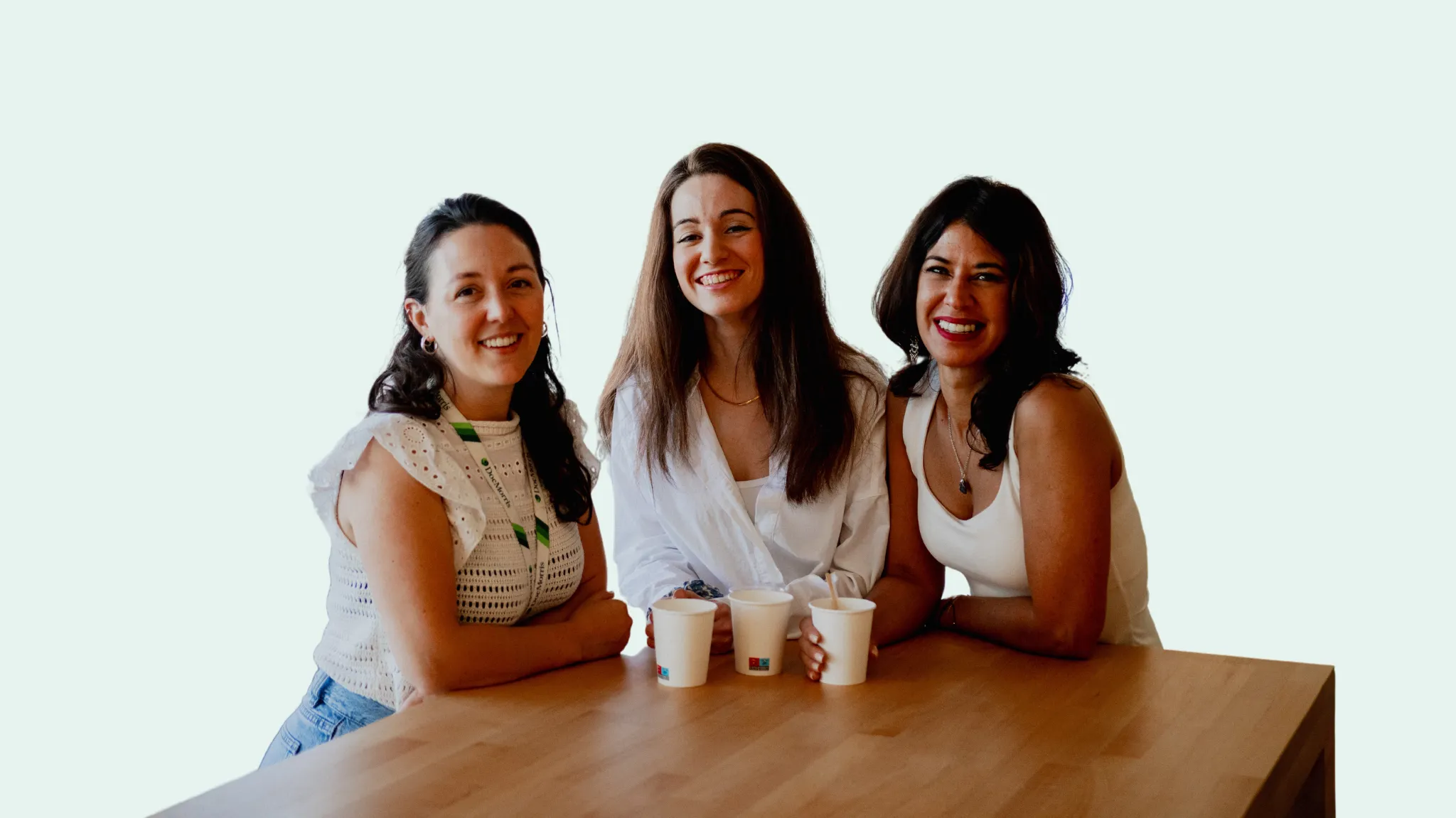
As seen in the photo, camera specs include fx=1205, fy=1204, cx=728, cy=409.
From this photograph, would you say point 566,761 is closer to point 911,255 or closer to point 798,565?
point 798,565

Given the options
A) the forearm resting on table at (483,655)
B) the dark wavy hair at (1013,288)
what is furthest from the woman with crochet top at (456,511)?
the dark wavy hair at (1013,288)

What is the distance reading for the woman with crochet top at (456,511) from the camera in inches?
73.7

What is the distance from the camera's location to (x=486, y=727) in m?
1.71

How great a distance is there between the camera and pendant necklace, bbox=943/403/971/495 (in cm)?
227

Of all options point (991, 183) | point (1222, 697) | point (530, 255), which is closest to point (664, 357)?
point (530, 255)

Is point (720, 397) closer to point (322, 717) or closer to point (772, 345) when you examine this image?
point (772, 345)

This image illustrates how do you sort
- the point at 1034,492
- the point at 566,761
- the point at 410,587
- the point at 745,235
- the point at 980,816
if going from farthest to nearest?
the point at 745,235, the point at 1034,492, the point at 410,587, the point at 566,761, the point at 980,816

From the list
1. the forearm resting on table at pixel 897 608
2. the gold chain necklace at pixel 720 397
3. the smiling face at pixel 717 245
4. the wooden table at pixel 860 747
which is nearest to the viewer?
the wooden table at pixel 860 747

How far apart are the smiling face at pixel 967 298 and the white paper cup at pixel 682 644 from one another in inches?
27.3

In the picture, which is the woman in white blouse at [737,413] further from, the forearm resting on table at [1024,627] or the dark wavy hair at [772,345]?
the forearm resting on table at [1024,627]

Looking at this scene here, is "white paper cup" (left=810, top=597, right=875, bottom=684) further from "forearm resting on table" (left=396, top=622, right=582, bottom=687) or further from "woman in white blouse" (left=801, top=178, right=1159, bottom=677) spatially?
"forearm resting on table" (left=396, top=622, right=582, bottom=687)

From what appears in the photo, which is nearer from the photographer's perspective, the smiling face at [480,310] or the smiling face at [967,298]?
the smiling face at [480,310]

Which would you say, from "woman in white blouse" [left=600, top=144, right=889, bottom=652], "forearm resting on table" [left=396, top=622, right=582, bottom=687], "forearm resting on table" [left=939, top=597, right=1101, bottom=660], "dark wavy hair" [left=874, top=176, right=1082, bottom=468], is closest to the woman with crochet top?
"forearm resting on table" [left=396, top=622, right=582, bottom=687]

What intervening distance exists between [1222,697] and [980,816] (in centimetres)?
61
